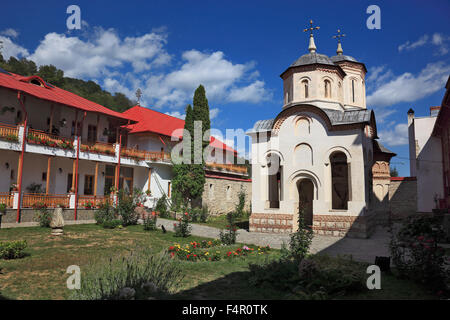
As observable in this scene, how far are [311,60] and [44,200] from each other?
1656 centimetres

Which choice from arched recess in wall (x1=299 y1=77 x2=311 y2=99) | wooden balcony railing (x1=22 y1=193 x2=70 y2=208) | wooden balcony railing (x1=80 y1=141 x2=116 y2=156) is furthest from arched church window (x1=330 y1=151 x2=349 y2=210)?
wooden balcony railing (x1=22 y1=193 x2=70 y2=208)

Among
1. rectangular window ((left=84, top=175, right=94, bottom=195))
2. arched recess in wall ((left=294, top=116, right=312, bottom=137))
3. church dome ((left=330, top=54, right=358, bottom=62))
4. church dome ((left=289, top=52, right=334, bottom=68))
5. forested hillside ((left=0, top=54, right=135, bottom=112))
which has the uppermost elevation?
forested hillside ((left=0, top=54, right=135, bottom=112))

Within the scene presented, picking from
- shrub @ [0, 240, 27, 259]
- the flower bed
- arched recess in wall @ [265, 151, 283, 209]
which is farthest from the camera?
arched recess in wall @ [265, 151, 283, 209]

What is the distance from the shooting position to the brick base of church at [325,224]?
14.6 metres

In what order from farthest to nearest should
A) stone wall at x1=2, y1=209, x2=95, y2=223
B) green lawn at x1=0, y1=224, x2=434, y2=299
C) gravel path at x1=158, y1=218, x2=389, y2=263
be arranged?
stone wall at x1=2, y1=209, x2=95, y2=223 → gravel path at x1=158, y1=218, x2=389, y2=263 → green lawn at x1=0, y1=224, x2=434, y2=299

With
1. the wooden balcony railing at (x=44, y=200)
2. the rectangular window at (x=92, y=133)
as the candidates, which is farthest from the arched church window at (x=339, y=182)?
the rectangular window at (x=92, y=133)

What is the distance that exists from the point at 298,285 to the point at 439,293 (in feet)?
8.28

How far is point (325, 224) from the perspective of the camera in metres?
15.3

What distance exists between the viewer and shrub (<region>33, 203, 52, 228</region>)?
13852 millimetres

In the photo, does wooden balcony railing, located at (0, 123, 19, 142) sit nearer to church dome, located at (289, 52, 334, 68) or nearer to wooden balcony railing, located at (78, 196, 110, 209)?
wooden balcony railing, located at (78, 196, 110, 209)

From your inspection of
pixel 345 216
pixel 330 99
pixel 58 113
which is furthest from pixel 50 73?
pixel 345 216

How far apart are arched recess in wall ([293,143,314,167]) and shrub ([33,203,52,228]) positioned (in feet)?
40.7

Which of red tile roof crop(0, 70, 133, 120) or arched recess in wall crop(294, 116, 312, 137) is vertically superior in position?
red tile roof crop(0, 70, 133, 120)

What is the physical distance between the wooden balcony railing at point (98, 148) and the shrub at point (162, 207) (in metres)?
4.77
